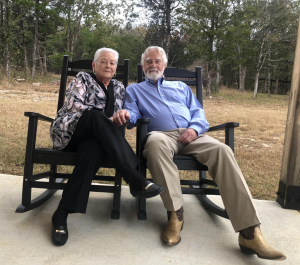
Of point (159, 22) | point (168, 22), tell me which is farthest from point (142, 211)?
point (168, 22)

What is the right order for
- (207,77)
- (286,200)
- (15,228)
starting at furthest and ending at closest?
(207,77) < (286,200) < (15,228)

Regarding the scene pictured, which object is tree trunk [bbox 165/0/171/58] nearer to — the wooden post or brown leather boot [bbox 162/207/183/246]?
the wooden post

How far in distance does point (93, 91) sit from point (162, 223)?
39.2 inches

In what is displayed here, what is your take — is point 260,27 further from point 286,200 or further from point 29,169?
point 29,169

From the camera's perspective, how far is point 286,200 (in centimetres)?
217

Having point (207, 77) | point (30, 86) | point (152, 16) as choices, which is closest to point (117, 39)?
Result: point (152, 16)

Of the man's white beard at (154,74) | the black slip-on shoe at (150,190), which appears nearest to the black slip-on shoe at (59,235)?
the black slip-on shoe at (150,190)

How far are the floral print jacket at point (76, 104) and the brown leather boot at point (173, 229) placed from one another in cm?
79

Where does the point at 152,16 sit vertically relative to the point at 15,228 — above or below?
above

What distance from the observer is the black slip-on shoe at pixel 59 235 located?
1483 mm

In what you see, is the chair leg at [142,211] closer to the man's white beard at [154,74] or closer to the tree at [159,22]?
the man's white beard at [154,74]

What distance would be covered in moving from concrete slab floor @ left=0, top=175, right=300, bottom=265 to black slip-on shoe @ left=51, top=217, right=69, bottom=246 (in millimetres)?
29

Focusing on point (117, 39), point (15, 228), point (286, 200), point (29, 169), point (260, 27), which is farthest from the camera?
point (260, 27)

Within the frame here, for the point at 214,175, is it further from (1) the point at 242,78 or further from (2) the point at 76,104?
(1) the point at 242,78
